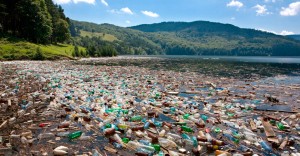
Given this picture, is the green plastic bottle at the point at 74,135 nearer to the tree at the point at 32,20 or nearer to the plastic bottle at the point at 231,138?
the plastic bottle at the point at 231,138

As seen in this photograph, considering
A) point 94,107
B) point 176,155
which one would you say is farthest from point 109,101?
point 176,155

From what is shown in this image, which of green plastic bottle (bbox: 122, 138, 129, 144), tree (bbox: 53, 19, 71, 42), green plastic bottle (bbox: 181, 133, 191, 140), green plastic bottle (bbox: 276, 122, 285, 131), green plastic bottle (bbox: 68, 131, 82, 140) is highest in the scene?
tree (bbox: 53, 19, 71, 42)

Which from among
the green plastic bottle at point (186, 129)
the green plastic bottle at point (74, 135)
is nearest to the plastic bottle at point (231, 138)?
the green plastic bottle at point (186, 129)

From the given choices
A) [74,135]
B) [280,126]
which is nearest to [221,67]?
[280,126]

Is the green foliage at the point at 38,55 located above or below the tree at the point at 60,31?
below

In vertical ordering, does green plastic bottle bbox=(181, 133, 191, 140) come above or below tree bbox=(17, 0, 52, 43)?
below

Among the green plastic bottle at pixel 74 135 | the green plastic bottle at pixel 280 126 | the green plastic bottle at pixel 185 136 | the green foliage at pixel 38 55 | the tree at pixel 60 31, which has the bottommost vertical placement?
the green plastic bottle at pixel 280 126

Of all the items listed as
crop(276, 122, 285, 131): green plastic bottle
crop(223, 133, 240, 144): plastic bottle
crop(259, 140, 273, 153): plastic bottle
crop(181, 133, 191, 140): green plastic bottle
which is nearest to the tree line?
crop(181, 133, 191, 140): green plastic bottle

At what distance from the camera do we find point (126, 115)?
8320mm

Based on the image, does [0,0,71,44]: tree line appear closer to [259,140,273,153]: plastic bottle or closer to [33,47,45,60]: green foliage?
[33,47,45,60]: green foliage

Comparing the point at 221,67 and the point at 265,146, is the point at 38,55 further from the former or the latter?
the point at 265,146

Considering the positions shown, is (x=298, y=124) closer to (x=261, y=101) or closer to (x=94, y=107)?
(x=261, y=101)

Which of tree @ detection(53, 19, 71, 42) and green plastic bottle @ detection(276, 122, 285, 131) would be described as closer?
green plastic bottle @ detection(276, 122, 285, 131)

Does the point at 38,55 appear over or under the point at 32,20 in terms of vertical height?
under
